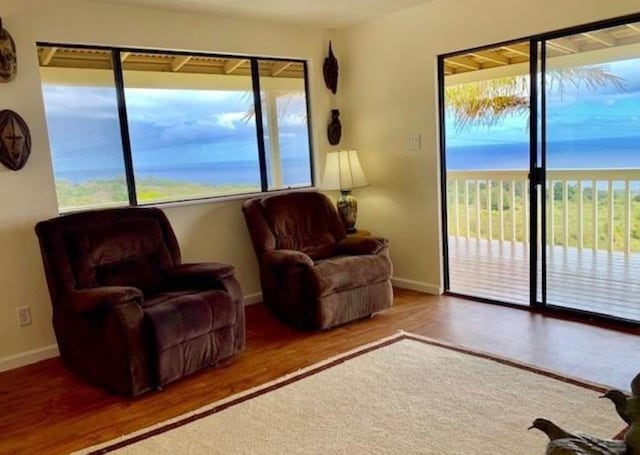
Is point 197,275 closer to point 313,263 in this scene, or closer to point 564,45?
point 313,263

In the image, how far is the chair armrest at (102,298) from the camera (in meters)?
2.77

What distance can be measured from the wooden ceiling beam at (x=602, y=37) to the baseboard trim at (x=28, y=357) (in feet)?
13.5

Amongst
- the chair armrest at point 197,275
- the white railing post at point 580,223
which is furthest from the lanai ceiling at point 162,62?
the white railing post at point 580,223

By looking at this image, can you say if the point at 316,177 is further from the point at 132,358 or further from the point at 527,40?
the point at 132,358

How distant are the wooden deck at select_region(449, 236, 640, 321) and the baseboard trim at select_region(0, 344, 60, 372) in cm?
314

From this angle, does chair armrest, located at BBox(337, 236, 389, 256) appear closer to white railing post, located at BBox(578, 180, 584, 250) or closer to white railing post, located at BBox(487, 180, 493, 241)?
white railing post, located at BBox(578, 180, 584, 250)

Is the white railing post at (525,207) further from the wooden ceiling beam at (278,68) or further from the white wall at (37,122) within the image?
the white wall at (37,122)

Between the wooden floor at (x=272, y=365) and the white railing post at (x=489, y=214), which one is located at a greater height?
the white railing post at (x=489, y=214)

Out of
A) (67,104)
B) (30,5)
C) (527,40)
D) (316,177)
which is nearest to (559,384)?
(527,40)

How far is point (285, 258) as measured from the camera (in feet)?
12.0

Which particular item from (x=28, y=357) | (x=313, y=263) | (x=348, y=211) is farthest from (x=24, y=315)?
(x=348, y=211)

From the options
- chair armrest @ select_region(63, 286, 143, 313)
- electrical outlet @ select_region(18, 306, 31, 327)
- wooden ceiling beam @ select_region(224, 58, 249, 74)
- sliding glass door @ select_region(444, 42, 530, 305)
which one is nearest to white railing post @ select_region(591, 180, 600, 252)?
sliding glass door @ select_region(444, 42, 530, 305)

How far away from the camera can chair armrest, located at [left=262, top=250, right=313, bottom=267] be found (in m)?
3.61

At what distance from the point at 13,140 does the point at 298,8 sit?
2.24 metres
